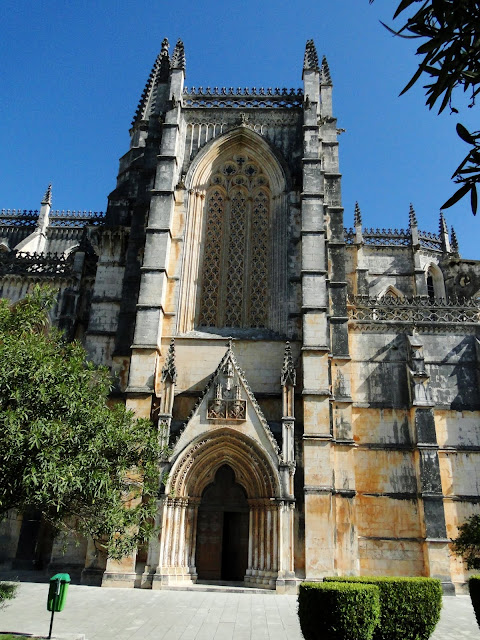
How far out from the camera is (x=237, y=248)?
71.3 feet

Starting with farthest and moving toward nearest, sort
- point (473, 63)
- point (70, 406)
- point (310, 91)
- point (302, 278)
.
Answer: point (310, 91)
point (302, 278)
point (70, 406)
point (473, 63)

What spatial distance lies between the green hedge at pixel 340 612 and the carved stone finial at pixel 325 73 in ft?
75.7

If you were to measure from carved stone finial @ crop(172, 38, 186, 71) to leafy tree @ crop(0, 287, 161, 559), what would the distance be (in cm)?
1598

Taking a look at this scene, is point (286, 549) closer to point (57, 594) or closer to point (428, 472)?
point (428, 472)

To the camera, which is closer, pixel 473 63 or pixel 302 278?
pixel 473 63

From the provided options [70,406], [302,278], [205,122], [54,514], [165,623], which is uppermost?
[205,122]

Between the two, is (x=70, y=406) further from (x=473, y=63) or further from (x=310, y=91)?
(x=310, y=91)

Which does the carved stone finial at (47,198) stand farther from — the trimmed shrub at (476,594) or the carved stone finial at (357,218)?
the trimmed shrub at (476,594)

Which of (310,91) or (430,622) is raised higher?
(310,91)

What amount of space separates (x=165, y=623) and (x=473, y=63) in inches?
429

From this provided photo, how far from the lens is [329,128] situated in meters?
23.5

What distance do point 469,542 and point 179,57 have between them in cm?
2289

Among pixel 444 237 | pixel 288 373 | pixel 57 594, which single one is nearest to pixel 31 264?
pixel 288 373

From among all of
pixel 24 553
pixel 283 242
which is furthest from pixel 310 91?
pixel 24 553
